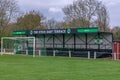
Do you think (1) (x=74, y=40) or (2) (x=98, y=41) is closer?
(2) (x=98, y=41)

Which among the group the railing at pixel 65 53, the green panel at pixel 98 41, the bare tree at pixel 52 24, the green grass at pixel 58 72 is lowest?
the green grass at pixel 58 72

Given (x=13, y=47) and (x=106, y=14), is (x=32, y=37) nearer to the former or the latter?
(x=13, y=47)

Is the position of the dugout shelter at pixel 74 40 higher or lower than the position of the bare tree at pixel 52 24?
lower

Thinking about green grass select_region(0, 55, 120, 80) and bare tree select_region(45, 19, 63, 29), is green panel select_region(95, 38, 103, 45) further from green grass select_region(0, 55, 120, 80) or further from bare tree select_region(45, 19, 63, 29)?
bare tree select_region(45, 19, 63, 29)

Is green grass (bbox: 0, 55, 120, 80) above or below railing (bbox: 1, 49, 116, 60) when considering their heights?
below

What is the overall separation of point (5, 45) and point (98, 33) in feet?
69.1

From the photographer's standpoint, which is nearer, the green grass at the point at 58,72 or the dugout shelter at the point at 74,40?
the green grass at the point at 58,72

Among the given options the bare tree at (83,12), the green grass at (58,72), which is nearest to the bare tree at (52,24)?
the bare tree at (83,12)

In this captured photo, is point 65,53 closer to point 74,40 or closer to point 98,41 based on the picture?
point 74,40

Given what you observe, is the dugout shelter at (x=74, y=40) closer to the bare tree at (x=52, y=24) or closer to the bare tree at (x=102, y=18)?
the bare tree at (x=102, y=18)

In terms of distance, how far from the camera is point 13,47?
61719 mm

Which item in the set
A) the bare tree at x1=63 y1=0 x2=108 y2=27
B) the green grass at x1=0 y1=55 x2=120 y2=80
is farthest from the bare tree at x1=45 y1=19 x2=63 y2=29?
the green grass at x1=0 y1=55 x2=120 y2=80

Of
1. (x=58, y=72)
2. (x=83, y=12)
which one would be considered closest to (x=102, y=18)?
(x=83, y=12)

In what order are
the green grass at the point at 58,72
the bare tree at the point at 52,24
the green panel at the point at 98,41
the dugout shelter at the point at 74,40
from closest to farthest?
1. the green grass at the point at 58,72
2. the dugout shelter at the point at 74,40
3. the green panel at the point at 98,41
4. the bare tree at the point at 52,24
